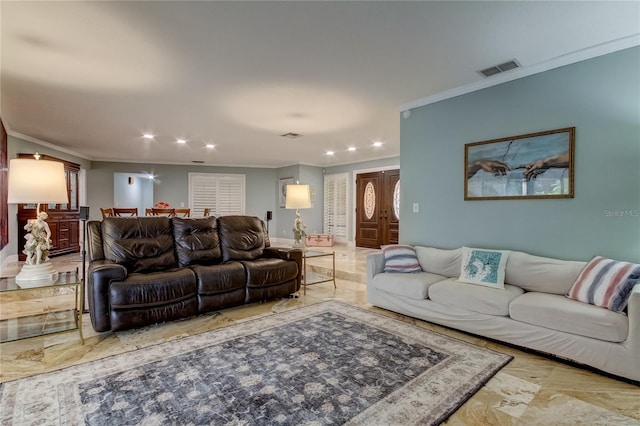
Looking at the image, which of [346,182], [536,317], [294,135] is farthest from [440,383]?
[346,182]

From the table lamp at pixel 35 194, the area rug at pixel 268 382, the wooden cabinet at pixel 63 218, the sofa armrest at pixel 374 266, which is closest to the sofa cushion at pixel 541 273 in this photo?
the area rug at pixel 268 382

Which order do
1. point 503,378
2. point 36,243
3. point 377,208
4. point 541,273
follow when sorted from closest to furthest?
1. point 503,378
2. point 36,243
3. point 541,273
4. point 377,208

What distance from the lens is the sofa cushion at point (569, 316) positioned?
2.14m

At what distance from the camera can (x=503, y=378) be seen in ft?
7.19

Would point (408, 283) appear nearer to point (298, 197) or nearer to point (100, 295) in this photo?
point (298, 197)

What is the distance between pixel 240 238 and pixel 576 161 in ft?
12.1

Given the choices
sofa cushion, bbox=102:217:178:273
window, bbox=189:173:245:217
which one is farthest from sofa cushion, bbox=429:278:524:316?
window, bbox=189:173:245:217

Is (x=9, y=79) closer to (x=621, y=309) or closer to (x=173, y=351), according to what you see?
(x=173, y=351)

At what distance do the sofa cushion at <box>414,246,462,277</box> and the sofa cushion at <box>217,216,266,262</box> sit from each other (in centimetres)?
207

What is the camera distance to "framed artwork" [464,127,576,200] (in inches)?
117

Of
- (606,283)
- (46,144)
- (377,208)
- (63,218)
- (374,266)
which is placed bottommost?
(374,266)

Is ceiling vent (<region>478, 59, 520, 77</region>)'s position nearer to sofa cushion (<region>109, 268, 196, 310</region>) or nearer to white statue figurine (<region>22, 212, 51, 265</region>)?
sofa cushion (<region>109, 268, 196, 310</region>)

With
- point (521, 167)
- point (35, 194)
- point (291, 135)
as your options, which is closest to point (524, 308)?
point (521, 167)

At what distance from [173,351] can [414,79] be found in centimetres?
339
